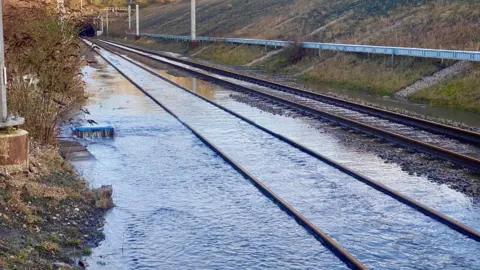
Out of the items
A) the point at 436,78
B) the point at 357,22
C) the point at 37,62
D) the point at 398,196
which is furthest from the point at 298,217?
the point at 357,22

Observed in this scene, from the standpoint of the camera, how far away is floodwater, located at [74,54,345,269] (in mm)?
8430

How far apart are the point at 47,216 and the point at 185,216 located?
6.41 ft

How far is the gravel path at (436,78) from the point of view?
26.6 metres

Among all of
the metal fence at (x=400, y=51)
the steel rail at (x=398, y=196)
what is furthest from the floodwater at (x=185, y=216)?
the metal fence at (x=400, y=51)

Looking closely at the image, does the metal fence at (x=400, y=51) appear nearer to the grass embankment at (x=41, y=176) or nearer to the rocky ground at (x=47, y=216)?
the grass embankment at (x=41, y=176)

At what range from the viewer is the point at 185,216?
10.2 m

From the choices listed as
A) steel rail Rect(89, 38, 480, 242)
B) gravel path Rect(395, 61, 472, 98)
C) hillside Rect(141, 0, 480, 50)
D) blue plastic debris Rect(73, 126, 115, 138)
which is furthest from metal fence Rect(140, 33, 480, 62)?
blue plastic debris Rect(73, 126, 115, 138)

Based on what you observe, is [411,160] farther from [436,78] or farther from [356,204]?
[436,78]

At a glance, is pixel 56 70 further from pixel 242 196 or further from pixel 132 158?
pixel 242 196

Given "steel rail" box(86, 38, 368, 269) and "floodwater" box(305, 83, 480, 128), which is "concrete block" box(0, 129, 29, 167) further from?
"floodwater" box(305, 83, 480, 128)

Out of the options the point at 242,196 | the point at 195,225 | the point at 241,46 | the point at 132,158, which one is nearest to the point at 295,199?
the point at 242,196

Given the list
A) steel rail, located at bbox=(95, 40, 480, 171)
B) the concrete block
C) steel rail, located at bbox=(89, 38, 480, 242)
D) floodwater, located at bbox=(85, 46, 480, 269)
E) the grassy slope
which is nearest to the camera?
floodwater, located at bbox=(85, 46, 480, 269)

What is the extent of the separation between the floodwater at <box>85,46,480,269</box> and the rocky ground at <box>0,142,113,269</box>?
94 centimetres

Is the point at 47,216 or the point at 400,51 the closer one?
the point at 47,216
